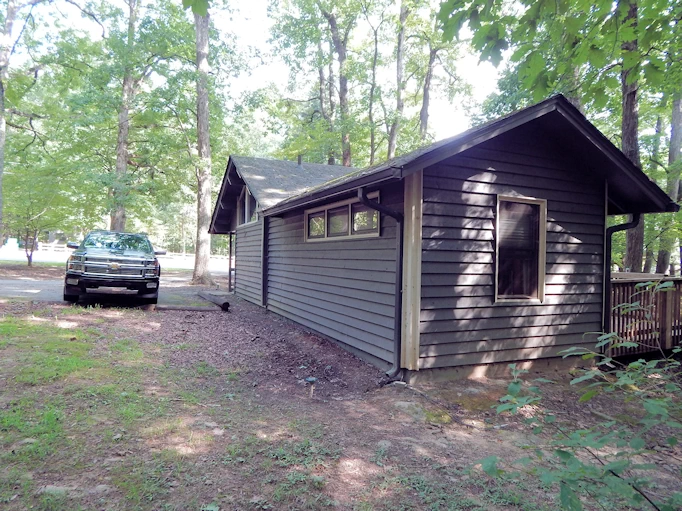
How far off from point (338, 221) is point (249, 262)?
636cm

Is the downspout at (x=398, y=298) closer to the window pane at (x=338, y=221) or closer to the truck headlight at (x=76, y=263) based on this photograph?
the window pane at (x=338, y=221)

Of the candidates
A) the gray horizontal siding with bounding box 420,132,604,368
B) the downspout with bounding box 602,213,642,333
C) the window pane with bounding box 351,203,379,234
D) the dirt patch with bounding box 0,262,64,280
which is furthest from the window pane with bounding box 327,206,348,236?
the dirt patch with bounding box 0,262,64,280

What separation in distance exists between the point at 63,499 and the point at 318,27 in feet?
88.7

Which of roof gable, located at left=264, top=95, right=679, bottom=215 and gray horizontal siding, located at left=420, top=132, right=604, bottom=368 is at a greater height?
roof gable, located at left=264, top=95, right=679, bottom=215

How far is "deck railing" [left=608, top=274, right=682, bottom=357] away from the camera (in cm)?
733

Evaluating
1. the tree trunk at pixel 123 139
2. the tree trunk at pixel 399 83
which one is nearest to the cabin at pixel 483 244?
the tree trunk at pixel 123 139

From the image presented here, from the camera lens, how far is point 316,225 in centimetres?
886

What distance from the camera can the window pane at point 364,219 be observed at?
6.69 m

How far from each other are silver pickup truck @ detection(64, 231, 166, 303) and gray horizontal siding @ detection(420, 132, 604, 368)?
7.11 metres

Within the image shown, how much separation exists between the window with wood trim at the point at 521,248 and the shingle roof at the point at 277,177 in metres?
5.70

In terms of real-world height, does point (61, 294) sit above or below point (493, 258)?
below

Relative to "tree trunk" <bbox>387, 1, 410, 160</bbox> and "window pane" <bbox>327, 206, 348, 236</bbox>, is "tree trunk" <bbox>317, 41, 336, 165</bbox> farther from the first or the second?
"window pane" <bbox>327, 206, 348, 236</bbox>

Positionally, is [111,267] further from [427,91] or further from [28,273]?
[427,91]

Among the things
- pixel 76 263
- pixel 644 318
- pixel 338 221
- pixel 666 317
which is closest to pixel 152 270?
pixel 76 263
